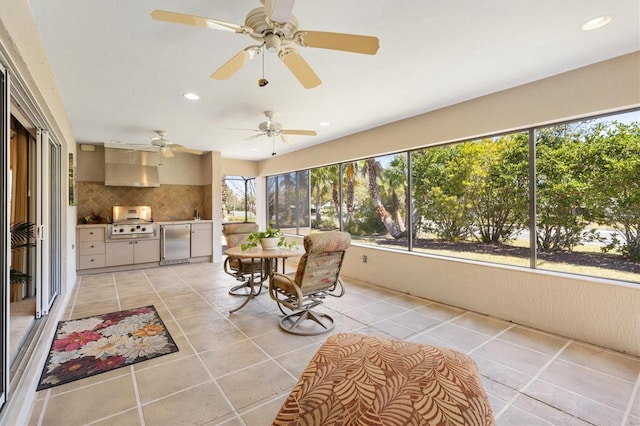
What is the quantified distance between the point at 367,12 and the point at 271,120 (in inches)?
87.3

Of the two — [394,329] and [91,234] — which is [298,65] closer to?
[394,329]

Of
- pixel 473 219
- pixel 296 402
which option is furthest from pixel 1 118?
pixel 473 219

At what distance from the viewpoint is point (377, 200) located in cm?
507

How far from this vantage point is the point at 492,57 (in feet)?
8.18

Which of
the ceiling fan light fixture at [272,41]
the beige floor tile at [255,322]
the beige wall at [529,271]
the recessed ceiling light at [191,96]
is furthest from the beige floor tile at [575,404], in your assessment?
the recessed ceiling light at [191,96]

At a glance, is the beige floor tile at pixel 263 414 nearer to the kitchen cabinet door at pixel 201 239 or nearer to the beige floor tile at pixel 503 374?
the beige floor tile at pixel 503 374

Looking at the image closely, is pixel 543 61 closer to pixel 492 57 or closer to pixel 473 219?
pixel 492 57

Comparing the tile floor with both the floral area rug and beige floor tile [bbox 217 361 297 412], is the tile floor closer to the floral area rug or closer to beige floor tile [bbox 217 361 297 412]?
beige floor tile [bbox 217 361 297 412]

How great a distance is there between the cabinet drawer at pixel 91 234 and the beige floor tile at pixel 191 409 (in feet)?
15.6

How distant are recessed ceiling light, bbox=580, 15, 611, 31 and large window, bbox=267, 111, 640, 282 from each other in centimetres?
100

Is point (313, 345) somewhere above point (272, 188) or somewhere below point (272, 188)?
below

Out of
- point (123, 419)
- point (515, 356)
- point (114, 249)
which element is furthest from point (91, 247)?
point (515, 356)

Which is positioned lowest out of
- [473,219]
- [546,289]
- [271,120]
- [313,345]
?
[313,345]

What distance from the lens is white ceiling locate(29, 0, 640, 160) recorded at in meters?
1.89
